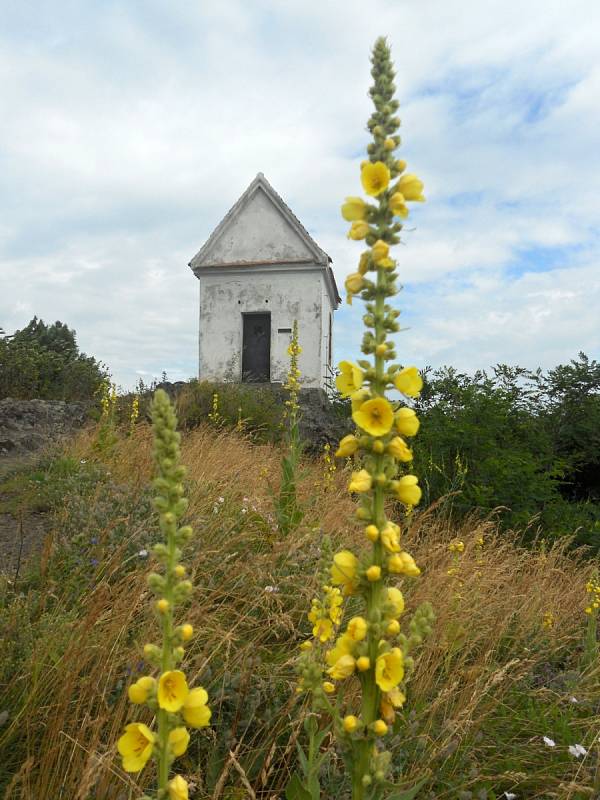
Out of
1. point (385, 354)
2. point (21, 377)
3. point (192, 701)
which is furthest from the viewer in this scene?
point (21, 377)

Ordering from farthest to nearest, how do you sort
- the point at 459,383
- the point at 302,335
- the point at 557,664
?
1. the point at 302,335
2. the point at 459,383
3. the point at 557,664

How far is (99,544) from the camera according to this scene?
158 inches

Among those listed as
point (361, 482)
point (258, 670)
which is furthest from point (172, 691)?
point (258, 670)

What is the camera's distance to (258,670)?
3143 millimetres

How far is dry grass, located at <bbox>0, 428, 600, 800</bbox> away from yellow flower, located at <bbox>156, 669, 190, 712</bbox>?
766 millimetres

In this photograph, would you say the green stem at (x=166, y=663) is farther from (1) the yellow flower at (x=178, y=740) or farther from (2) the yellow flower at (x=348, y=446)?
(2) the yellow flower at (x=348, y=446)

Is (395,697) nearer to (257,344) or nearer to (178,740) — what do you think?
(178,740)

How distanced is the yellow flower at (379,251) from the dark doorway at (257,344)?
45.3ft

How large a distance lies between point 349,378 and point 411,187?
0.54 metres

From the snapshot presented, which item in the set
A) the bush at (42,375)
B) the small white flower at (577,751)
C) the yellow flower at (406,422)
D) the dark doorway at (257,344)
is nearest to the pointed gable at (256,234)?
the dark doorway at (257,344)

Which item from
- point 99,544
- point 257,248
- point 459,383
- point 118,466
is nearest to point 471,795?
point 99,544

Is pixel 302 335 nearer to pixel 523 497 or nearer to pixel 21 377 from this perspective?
pixel 21 377

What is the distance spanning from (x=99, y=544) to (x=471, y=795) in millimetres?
2651

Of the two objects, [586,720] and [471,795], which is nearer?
[471,795]
